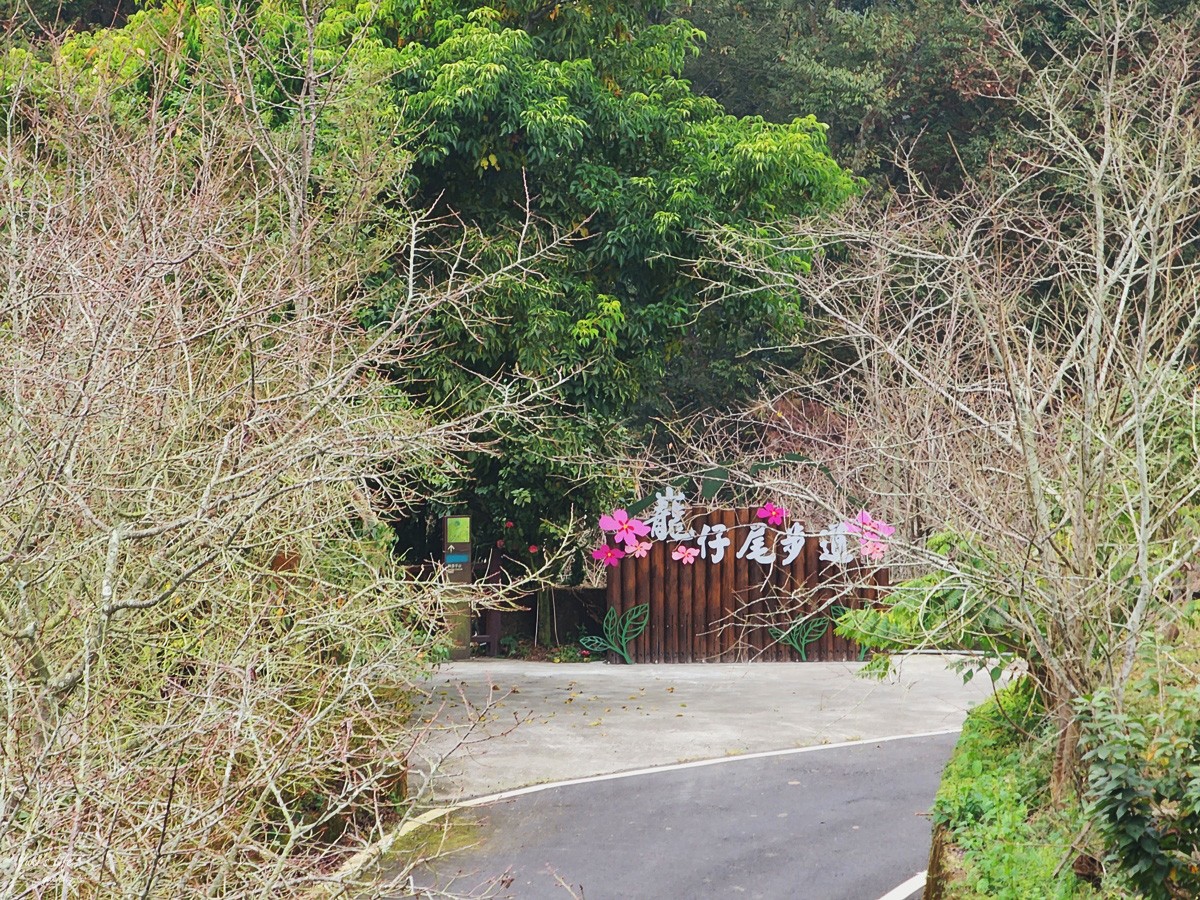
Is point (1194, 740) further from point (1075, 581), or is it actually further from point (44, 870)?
point (44, 870)

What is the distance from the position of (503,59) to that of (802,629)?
26.6 feet

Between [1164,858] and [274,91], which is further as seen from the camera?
[274,91]

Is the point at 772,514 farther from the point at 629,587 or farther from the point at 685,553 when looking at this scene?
the point at 629,587

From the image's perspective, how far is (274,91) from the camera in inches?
552

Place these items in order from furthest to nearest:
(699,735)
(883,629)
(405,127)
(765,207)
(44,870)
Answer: (765,207) < (405,127) < (699,735) < (883,629) < (44,870)

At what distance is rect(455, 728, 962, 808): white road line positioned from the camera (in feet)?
34.3

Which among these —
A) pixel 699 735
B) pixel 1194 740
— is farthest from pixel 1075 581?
pixel 699 735

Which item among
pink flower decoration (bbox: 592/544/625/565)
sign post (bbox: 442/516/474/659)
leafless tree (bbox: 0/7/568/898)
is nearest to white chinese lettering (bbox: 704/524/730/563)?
pink flower decoration (bbox: 592/544/625/565)

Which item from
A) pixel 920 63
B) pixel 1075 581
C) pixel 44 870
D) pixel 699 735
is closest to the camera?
pixel 44 870

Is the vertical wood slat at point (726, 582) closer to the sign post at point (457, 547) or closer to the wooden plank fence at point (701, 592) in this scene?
the wooden plank fence at point (701, 592)

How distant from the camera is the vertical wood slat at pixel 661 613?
701 inches

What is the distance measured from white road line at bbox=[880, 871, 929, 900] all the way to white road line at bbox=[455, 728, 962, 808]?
312cm

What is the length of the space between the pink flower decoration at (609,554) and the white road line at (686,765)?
18.2ft

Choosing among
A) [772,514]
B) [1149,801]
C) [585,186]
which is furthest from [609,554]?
[1149,801]
